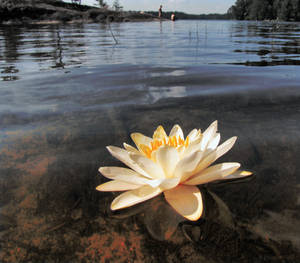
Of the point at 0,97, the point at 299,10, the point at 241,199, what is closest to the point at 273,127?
the point at 241,199

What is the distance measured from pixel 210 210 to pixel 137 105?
1882 mm

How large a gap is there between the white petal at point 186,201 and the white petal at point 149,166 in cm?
11

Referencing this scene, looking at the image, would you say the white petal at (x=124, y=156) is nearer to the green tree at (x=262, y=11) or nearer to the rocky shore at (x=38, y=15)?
the rocky shore at (x=38, y=15)

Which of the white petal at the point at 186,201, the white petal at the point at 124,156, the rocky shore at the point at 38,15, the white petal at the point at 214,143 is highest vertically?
the rocky shore at the point at 38,15

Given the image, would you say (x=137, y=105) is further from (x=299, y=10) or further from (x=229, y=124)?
(x=299, y=10)

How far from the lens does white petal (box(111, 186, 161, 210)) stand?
1118 millimetres

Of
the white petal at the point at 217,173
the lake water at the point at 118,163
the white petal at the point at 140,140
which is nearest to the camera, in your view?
the lake water at the point at 118,163

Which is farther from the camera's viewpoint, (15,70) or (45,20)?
(45,20)

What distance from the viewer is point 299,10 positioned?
211 ft

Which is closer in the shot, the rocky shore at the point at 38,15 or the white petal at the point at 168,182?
the white petal at the point at 168,182

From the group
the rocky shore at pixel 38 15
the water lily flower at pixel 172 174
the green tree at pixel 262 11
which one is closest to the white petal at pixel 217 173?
the water lily flower at pixel 172 174

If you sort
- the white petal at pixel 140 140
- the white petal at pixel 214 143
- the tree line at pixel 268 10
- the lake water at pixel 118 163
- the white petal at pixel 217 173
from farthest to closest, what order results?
1. the tree line at pixel 268 10
2. the white petal at pixel 140 140
3. the white petal at pixel 214 143
4. the white petal at pixel 217 173
5. the lake water at pixel 118 163

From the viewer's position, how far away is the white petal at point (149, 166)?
1.09 m

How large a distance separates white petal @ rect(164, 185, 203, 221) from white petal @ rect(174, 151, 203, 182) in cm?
7
